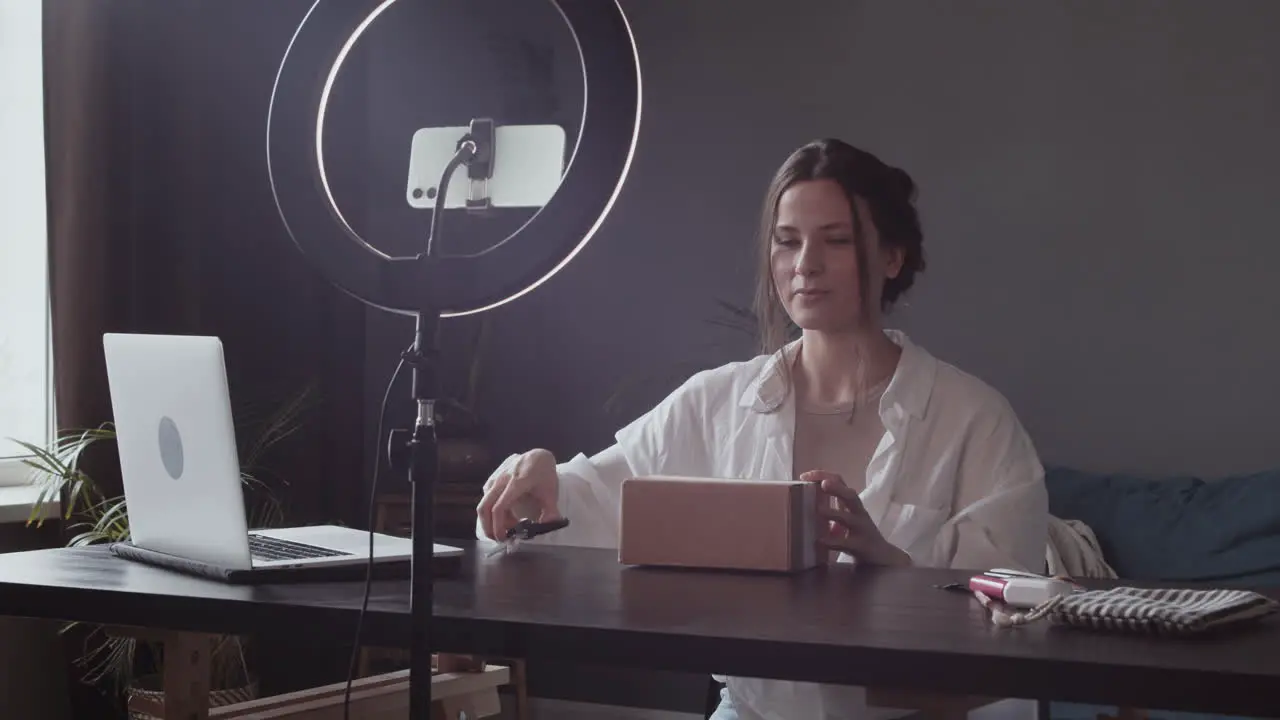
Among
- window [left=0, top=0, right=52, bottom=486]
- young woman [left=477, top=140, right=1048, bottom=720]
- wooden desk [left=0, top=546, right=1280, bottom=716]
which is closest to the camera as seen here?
wooden desk [left=0, top=546, right=1280, bottom=716]

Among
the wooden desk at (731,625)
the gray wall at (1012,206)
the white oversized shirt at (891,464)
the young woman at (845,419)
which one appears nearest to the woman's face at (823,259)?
the young woman at (845,419)

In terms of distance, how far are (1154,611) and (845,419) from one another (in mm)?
1039

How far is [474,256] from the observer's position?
1.00 metres

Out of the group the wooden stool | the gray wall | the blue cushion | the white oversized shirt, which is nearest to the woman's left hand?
the white oversized shirt

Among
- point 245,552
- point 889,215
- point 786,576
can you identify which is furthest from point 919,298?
point 245,552

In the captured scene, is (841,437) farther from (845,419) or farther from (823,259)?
(823,259)

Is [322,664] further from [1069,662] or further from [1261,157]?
[1069,662]

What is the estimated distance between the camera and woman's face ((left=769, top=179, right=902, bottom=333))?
1.97m

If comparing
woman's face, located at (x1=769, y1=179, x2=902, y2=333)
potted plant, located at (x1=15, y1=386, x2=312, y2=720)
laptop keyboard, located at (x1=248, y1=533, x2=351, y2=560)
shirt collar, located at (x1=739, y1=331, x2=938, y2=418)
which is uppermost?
woman's face, located at (x1=769, y1=179, x2=902, y2=333)

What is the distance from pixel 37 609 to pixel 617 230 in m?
3.03

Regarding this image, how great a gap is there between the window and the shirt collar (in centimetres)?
192

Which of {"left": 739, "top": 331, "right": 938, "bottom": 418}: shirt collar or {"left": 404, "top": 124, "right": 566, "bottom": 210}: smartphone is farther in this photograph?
{"left": 739, "top": 331, "right": 938, "bottom": 418}: shirt collar

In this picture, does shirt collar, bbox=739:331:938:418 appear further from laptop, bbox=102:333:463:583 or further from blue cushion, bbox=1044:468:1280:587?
blue cushion, bbox=1044:468:1280:587

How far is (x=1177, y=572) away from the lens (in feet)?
9.67
